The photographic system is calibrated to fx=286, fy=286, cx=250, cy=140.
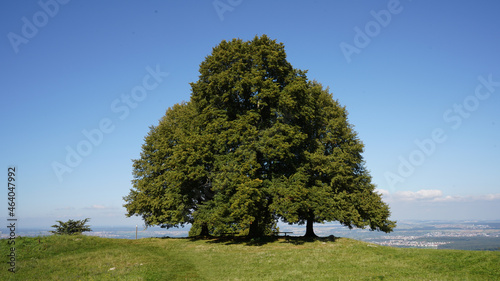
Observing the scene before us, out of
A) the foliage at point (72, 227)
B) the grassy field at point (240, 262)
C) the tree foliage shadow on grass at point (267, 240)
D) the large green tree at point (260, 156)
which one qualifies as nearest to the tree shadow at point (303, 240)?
the tree foliage shadow on grass at point (267, 240)

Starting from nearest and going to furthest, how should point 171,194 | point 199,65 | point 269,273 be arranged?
point 269,273, point 171,194, point 199,65

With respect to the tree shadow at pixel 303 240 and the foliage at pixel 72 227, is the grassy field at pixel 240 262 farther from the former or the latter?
the foliage at pixel 72 227

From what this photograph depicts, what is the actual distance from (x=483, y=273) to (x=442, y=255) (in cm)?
446

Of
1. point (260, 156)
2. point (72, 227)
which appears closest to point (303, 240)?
point (260, 156)

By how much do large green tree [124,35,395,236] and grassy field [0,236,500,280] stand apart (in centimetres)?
377

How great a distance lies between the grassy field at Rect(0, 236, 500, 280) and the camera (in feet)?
53.5

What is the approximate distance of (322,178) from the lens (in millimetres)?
33688

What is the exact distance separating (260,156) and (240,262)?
12504mm

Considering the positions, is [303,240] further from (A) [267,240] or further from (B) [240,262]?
(B) [240,262]

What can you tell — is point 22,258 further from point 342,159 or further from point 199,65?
point 342,159

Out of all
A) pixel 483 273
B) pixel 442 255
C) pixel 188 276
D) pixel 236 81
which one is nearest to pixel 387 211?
pixel 442 255

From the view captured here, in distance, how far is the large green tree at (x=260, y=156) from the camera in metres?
28.4

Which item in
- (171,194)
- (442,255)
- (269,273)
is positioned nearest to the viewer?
(269,273)

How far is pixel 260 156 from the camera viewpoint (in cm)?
3108
